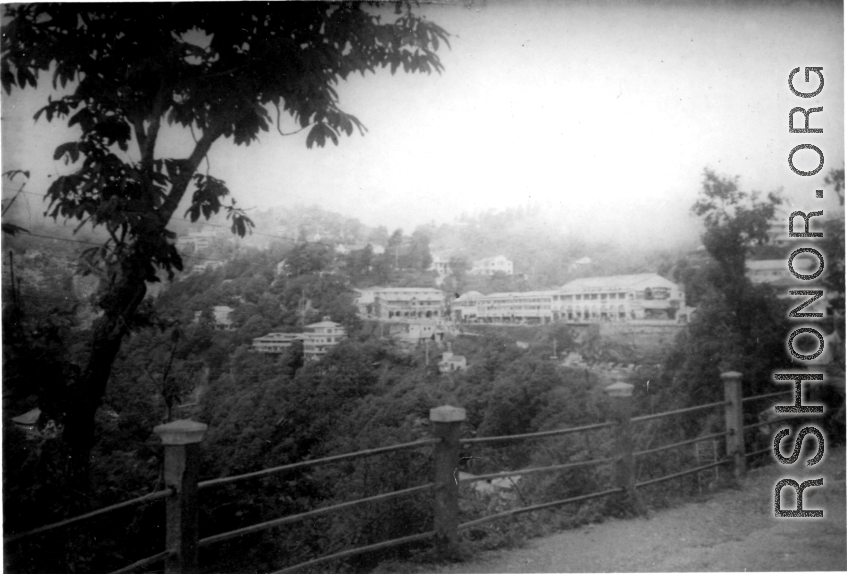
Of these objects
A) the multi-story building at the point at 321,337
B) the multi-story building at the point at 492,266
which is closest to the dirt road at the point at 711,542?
the multi-story building at the point at 321,337

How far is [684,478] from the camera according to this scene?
4.67 meters

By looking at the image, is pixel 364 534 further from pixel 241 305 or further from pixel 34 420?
pixel 34 420

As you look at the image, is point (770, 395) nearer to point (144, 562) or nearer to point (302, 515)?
point (302, 515)

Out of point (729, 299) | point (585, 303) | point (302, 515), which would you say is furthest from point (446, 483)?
point (729, 299)

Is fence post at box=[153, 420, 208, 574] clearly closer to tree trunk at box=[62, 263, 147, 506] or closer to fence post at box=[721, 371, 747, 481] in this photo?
tree trunk at box=[62, 263, 147, 506]

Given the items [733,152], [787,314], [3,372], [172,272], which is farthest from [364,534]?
[733,152]

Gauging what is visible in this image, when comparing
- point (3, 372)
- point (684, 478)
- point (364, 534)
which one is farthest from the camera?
point (684, 478)

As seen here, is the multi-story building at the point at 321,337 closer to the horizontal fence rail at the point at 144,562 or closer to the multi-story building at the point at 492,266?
the multi-story building at the point at 492,266

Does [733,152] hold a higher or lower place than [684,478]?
higher

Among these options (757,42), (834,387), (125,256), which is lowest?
(834,387)

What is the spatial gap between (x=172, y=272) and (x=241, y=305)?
1.43ft

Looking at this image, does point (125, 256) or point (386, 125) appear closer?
point (125, 256)

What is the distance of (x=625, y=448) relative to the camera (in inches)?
169

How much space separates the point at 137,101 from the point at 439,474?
2.79 meters
